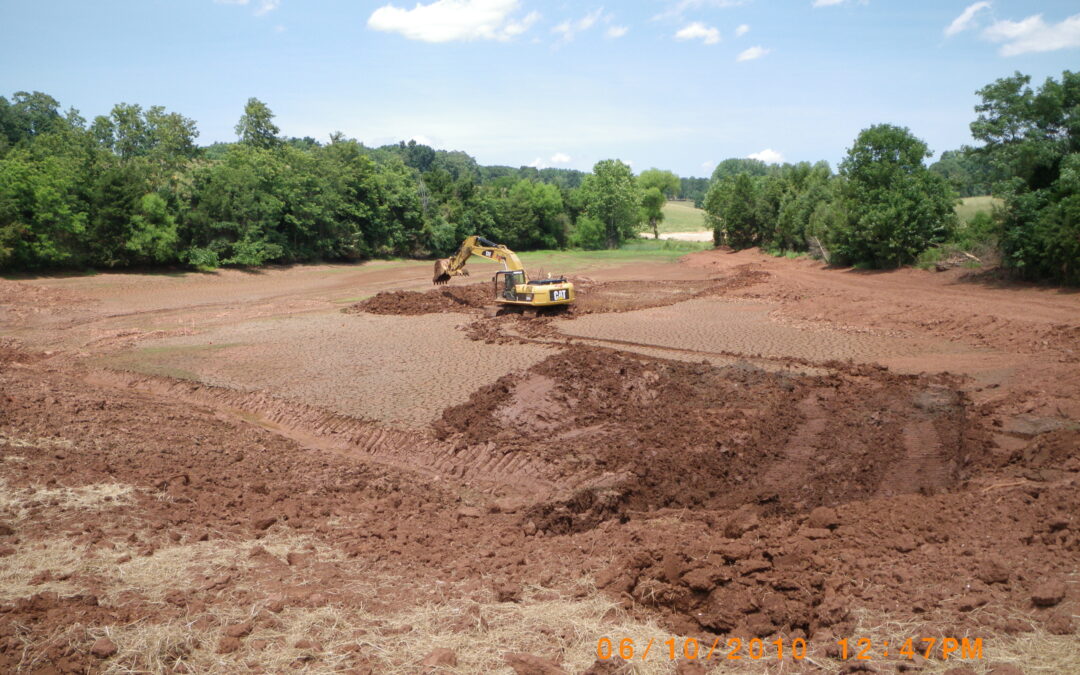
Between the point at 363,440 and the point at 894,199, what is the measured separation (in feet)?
108

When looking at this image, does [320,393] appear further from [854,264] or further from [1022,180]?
[854,264]

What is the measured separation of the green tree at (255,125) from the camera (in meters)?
62.2

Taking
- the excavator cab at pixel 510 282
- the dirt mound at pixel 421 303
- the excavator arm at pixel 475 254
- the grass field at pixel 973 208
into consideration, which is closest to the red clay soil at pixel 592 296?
the dirt mound at pixel 421 303

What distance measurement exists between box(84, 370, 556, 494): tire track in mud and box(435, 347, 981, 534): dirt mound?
0.38m

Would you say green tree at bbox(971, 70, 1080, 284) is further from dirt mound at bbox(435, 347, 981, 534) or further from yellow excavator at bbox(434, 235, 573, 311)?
yellow excavator at bbox(434, 235, 573, 311)

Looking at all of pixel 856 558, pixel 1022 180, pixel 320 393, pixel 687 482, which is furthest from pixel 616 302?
pixel 856 558

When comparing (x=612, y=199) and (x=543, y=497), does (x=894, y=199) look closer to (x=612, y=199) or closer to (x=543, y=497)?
(x=543, y=497)

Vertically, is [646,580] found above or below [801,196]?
below

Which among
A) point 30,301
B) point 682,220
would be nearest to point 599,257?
point 30,301

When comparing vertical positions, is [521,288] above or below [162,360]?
above

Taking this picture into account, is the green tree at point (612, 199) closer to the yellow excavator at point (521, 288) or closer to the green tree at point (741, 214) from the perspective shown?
the green tree at point (741, 214)

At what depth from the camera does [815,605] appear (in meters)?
5.96

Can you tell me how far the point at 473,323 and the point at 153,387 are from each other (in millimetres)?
9952

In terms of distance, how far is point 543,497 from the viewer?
10.5 meters
